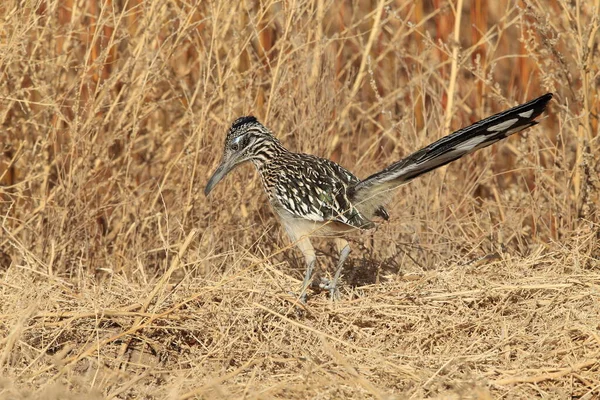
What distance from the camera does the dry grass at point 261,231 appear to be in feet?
13.7

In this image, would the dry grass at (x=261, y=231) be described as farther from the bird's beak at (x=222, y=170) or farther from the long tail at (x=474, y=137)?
the long tail at (x=474, y=137)

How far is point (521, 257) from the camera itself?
5.45m

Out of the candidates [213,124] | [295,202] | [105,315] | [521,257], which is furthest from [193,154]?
[521,257]

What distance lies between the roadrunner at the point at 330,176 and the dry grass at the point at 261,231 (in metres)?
0.27

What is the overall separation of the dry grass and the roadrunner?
271 mm

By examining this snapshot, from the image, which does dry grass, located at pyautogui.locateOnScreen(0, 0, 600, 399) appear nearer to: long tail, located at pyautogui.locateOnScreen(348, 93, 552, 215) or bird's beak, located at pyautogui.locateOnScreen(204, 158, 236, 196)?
bird's beak, located at pyautogui.locateOnScreen(204, 158, 236, 196)

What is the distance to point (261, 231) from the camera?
618cm

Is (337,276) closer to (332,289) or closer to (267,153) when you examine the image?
(332,289)

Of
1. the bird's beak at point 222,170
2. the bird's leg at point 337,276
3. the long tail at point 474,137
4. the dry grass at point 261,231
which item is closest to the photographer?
the dry grass at point 261,231

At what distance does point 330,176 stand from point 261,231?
1.05 m

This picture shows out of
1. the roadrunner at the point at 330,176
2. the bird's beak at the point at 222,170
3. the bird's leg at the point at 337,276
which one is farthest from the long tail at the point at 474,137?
the bird's beak at the point at 222,170

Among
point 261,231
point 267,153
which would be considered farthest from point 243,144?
point 261,231

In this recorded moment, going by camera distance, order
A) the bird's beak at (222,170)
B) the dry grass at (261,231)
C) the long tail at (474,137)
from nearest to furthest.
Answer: the dry grass at (261,231) → the long tail at (474,137) → the bird's beak at (222,170)

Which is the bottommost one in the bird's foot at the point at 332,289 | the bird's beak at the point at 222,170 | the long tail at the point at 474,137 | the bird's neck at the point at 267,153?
the bird's foot at the point at 332,289
